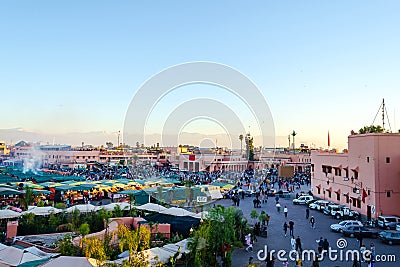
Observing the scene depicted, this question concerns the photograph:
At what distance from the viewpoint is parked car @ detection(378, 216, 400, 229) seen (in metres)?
17.8

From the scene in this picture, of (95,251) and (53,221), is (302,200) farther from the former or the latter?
(95,251)

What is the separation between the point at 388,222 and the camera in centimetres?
1800

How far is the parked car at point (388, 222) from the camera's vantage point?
58.5 feet

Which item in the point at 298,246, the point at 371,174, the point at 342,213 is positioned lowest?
the point at 298,246

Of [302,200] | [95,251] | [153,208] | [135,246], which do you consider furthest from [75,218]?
[302,200]

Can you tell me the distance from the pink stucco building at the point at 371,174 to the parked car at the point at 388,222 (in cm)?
137

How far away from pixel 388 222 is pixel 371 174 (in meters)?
3.17

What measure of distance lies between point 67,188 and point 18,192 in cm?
324

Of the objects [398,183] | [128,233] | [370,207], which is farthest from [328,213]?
[128,233]

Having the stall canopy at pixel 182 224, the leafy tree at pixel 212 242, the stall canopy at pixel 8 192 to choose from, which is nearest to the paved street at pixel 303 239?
the leafy tree at pixel 212 242

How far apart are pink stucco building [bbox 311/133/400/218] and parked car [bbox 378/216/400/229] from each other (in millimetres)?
1373

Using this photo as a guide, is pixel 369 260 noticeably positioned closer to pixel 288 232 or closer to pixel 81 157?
pixel 288 232

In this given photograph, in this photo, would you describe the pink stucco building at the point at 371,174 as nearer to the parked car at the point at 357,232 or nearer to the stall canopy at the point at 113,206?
the parked car at the point at 357,232

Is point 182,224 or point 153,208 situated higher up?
point 153,208
